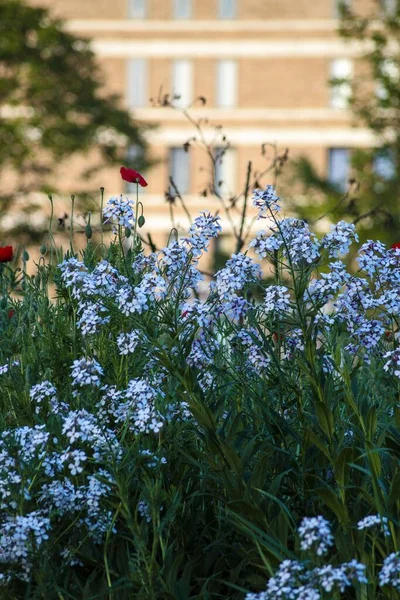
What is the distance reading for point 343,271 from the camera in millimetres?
3223

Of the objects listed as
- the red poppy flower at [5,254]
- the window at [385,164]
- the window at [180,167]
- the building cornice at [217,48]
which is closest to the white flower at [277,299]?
Answer: the red poppy flower at [5,254]

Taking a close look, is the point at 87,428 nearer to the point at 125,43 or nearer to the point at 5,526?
the point at 5,526

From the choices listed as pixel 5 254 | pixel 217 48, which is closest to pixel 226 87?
pixel 217 48

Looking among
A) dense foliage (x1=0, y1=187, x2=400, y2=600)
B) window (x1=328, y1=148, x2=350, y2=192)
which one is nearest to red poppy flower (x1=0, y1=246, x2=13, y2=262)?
dense foliage (x1=0, y1=187, x2=400, y2=600)

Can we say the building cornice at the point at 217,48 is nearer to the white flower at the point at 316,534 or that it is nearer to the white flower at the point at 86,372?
the white flower at the point at 86,372

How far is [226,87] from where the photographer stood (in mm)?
42562

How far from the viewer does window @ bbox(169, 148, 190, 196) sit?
42562mm

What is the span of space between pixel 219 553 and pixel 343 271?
965 mm

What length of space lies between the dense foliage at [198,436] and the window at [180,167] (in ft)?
129

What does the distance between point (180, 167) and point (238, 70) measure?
15.8 feet

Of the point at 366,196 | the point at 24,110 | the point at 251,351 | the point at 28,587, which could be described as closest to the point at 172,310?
the point at 251,351

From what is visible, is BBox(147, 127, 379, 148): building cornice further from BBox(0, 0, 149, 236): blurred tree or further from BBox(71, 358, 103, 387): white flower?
BBox(71, 358, 103, 387): white flower

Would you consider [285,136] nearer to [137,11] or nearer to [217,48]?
[217,48]

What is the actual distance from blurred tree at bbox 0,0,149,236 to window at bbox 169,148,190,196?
19.3 meters
